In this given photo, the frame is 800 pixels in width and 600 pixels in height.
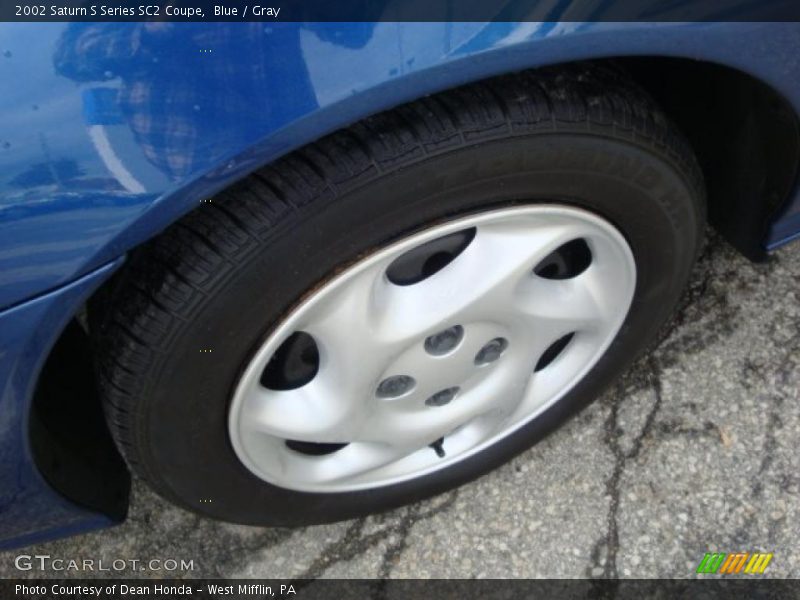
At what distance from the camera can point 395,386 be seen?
1489 millimetres

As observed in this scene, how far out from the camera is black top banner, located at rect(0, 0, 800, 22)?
0.90 m

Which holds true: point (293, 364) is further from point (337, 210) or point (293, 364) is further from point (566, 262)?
Result: point (566, 262)

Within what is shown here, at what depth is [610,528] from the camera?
1785 millimetres

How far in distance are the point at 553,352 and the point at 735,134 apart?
0.50 meters

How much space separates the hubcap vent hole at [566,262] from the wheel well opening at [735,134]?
0.94ft

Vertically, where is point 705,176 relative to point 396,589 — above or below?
above

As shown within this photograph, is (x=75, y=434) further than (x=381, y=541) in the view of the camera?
No

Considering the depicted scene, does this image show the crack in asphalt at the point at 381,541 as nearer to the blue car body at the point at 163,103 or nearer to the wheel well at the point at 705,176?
the wheel well at the point at 705,176

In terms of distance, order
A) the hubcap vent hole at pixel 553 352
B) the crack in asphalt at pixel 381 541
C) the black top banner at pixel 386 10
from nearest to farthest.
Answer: the black top banner at pixel 386 10 → the hubcap vent hole at pixel 553 352 → the crack in asphalt at pixel 381 541

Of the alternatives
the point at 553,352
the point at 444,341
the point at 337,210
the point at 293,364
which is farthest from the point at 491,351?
the point at 337,210

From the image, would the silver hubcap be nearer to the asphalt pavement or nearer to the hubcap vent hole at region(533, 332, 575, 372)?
the hubcap vent hole at region(533, 332, 575, 372)

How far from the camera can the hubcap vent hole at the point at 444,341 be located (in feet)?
4.73

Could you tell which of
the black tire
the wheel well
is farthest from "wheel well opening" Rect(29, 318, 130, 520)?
the black tire

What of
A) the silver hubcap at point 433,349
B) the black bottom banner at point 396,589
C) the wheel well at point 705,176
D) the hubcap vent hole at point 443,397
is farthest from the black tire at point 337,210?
the black bottom banner at point 396,589
